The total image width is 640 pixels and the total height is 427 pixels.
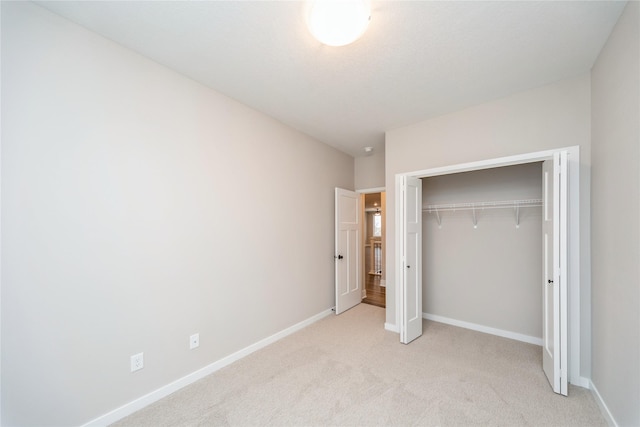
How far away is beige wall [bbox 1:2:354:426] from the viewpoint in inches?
58.9

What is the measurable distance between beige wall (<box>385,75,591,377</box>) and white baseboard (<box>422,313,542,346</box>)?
723 millimetres

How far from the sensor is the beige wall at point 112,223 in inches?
58.9

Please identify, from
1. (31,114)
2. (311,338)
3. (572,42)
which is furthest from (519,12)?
(311,338)

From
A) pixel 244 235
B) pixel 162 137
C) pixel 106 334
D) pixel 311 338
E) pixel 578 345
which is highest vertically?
pixel 162 137

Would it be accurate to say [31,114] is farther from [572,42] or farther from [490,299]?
[490,299]

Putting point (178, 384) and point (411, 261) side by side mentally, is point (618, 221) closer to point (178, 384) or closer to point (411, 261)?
point (411, 261)

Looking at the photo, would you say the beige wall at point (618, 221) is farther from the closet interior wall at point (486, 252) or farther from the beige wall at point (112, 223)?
the beige wall at point (112, 223)

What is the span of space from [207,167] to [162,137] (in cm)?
43

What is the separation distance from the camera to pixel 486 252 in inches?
129

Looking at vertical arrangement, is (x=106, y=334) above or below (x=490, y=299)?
above

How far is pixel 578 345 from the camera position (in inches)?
86.8

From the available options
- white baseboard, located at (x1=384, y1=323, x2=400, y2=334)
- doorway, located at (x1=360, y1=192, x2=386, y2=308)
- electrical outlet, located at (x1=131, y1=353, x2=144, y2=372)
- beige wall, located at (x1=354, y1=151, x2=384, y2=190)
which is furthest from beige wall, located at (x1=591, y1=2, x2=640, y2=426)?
doorway, located at (x1=360, y1=192, x2=386, y2=308)

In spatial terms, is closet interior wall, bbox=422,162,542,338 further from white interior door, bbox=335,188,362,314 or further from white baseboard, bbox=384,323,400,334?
white interior door, bbox=335,188,362,314

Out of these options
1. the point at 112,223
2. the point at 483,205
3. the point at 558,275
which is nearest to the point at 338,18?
the point at 112,223
